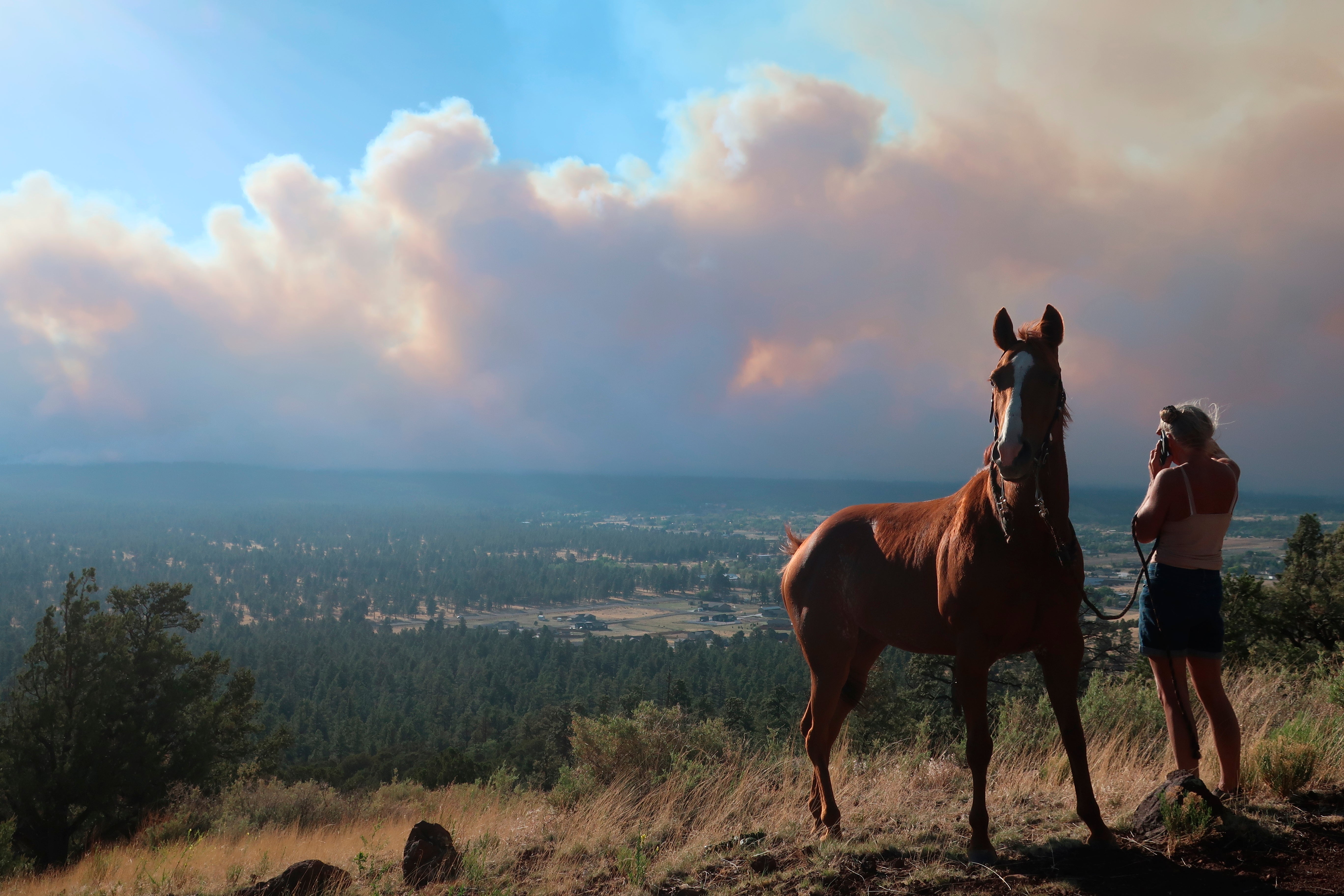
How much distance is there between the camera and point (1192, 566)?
408 centimetres

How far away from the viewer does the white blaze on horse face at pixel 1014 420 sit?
3.18m

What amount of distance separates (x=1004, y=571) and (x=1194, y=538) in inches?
56.1

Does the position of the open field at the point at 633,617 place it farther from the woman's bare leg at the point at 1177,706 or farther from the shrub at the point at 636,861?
the woman's bare leg at the point at 1177,706

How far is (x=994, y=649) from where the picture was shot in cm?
366

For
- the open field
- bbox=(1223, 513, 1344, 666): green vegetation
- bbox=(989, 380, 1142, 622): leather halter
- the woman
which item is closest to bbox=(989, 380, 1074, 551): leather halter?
bbox=(989, 380, 1142, 622): leather halter

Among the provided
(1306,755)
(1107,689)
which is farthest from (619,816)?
(1107,689)

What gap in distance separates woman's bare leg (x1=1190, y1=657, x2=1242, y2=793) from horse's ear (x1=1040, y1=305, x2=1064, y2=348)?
224cm

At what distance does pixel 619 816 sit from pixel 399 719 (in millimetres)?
63416

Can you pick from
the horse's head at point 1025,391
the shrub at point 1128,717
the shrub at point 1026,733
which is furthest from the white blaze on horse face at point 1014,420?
the shrub at point 1128,717

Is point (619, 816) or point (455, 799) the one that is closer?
point (619, 816)

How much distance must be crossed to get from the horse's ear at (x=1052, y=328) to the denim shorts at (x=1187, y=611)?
5.60 ft

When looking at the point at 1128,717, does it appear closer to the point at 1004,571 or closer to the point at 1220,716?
the point at 1220,716

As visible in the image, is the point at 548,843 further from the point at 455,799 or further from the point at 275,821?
the point at 275,821

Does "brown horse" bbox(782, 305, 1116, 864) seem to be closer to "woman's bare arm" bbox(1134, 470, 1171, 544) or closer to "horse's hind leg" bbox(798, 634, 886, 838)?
"horse's hind leg" bbox(798, 634, 886, 838)
